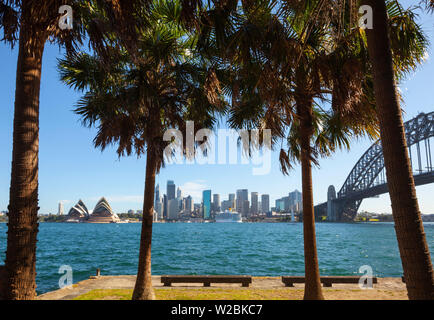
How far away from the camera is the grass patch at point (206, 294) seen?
930cm

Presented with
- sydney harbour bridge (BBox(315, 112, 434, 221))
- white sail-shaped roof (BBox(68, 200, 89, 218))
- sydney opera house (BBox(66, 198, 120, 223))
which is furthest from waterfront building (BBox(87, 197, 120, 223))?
sydney harbour bridge (BBox(315, 112, 434, 221))

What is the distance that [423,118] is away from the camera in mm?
85188

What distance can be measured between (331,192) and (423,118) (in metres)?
37.1

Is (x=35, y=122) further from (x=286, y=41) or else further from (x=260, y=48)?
(x=286, y=41)

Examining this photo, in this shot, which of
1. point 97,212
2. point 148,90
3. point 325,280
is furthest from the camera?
point 97,212

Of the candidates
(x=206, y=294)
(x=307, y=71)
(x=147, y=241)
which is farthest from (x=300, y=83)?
(x=206, y=294)

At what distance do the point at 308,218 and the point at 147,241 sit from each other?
452cm

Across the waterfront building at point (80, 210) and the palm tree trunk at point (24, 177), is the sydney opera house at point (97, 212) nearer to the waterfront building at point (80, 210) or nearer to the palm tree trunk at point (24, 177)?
the waterfront building at point (80, 210)

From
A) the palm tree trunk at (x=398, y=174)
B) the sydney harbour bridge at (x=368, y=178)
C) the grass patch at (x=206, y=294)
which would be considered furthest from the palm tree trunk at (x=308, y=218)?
the sydney harbour bridge at (x=368, y=178)

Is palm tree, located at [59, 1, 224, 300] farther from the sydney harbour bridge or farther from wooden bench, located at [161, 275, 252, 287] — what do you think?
the sydney harbour bridge

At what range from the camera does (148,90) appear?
7.57 metres

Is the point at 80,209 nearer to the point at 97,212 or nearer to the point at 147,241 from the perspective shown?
the point at 97,212

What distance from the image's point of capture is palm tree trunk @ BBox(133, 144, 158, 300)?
8.20m
